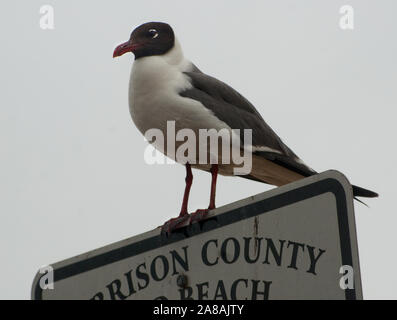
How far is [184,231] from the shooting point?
2.43 metres

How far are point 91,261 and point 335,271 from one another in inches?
40.3

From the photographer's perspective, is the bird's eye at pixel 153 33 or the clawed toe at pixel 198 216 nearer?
the clawed toe at pixel 198 216

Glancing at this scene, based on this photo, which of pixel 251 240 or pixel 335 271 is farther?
pixel 251 240

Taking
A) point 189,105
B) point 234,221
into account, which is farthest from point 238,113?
point 234,221

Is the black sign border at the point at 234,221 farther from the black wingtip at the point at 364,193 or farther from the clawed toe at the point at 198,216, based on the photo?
the black wingtip at the point at 364,193

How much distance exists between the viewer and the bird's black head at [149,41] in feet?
13.5

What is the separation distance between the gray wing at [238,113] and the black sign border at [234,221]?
1413mm

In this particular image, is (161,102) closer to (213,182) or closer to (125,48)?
(213,182)

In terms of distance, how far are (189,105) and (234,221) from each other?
4.94 ft

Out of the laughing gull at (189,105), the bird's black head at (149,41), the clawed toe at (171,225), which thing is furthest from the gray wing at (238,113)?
the clawed toe at (171,225)

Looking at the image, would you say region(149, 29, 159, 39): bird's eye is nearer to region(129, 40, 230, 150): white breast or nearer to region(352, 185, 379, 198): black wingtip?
region(129, 40, 230, 150): white breast

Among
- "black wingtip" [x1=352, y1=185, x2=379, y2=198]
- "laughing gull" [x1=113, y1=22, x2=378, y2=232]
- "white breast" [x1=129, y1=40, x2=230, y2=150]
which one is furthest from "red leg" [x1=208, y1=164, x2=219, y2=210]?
"black wingtip" [x1=352, y1=185, x2=379, y2=198]
